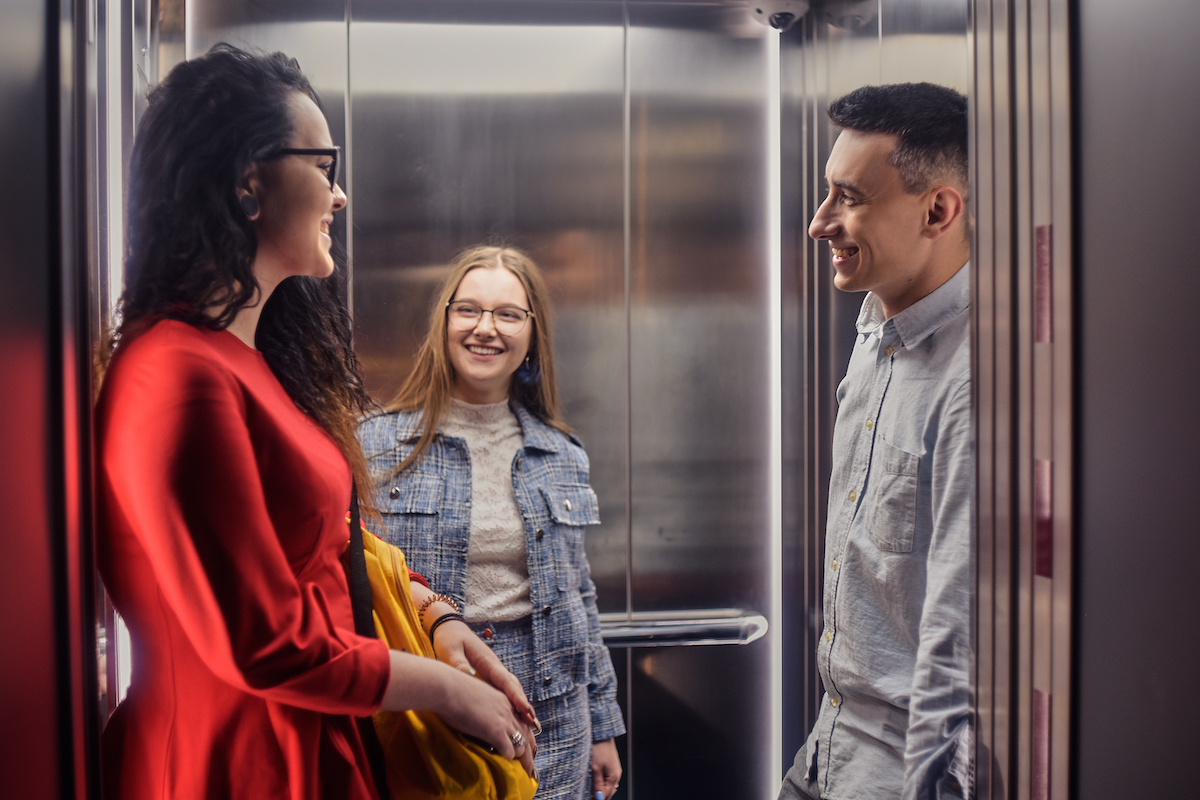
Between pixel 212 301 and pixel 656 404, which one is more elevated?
pixel 212 301

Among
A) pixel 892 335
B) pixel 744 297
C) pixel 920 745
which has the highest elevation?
pixel 744 297

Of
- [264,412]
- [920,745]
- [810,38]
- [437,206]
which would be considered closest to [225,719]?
[264,412]

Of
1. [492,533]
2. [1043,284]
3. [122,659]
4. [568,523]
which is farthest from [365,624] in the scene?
[1043,284]

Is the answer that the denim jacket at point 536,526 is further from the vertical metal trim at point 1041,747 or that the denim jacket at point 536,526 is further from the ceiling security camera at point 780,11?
the ceiling security camera at point 780,11

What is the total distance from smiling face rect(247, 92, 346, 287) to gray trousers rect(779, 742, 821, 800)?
1389 millimetres

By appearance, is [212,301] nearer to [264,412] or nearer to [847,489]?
[264,412]

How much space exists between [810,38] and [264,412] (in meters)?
1.79

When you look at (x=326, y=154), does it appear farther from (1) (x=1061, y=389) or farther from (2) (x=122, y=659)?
(1) (x=1061, y=389)

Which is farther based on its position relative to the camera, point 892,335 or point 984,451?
point 892,335

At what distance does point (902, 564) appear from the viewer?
1.39 m

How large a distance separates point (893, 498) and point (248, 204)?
1158 millimetres

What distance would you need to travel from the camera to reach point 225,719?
1067 millimetres

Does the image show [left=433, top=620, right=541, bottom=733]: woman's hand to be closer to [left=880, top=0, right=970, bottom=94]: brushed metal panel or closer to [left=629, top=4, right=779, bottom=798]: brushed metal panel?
[left=629, top=4, right=779, bottom=798]: brushed metal panel

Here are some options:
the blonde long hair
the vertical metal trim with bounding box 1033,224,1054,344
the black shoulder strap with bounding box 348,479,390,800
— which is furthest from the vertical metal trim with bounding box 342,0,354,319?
the vertical metal trim with bounding box 1033,224,1054,344
